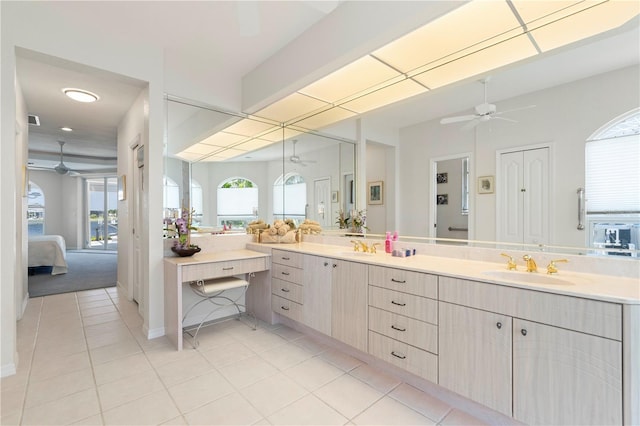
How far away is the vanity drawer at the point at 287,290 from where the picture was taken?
8.90ft

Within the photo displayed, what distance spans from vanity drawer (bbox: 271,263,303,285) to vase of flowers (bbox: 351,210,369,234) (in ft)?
2.45

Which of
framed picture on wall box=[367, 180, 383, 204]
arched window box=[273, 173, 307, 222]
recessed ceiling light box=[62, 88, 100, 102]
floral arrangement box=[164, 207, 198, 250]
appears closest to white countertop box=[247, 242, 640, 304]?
framed picture on wall box=[367, 180, 383, 204]

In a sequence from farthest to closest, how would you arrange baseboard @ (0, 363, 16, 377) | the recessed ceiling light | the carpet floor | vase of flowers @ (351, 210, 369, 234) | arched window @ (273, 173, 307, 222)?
the carpet floor < arched window @ (273, 173, 307, 222) < the recessed ceiling light < vase of flowers @ (351, 210, 369, 234) < baseboard @ (0, 363, 16, 377)

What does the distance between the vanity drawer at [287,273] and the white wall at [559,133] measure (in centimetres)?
155

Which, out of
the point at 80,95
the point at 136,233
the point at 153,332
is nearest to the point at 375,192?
the point at 153,332

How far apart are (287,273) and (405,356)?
1.36 m

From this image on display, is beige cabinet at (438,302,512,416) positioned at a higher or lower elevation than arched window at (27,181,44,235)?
lower

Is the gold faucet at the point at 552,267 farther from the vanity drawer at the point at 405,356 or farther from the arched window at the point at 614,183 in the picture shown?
the vanity drawer at the point at 405,356

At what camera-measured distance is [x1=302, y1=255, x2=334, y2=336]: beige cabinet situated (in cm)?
246

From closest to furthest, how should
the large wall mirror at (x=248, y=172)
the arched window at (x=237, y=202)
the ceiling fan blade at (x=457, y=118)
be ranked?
the ceiling fan blade at (x=457, y=118) < the large wall mirror at (x=248, y=172) < the arched window at (x=237, y=202)

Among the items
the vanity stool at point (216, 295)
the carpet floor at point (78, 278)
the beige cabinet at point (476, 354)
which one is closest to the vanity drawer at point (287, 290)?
the vanity stool at point (216, 295)

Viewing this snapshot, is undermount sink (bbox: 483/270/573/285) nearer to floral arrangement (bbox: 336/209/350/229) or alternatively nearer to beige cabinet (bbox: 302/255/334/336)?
beige cabinet (bbox: 302/255/334/336)

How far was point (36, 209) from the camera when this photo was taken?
8.12 meters

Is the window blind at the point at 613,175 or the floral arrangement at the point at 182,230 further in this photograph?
the floral arrangement at the point at 182,230
